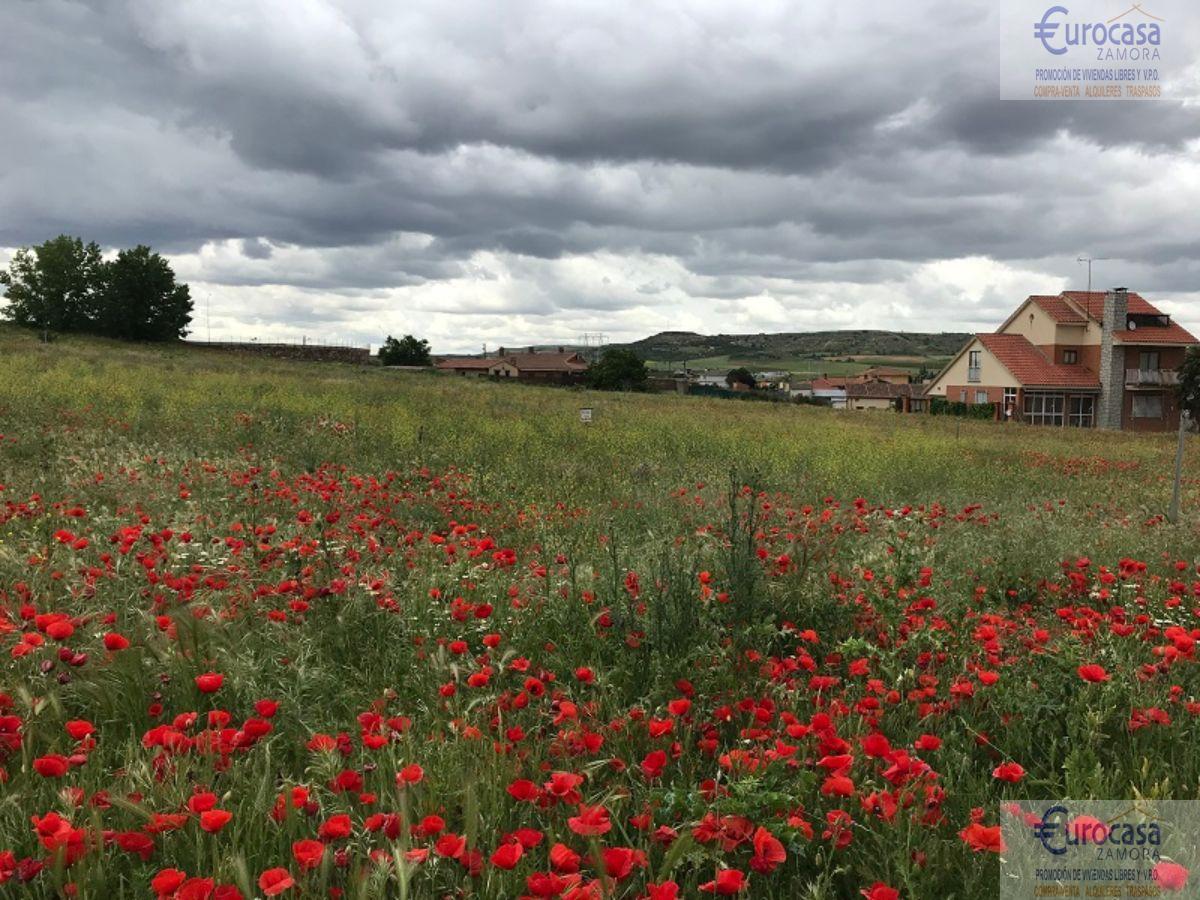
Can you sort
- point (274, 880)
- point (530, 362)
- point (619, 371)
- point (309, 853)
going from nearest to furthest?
point (274, 880) < point (309, 853) < point (619, 371) < point (530, 362)

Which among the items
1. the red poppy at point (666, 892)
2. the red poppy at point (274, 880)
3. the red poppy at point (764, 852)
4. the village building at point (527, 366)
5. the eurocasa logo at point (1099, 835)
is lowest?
the eurocasa logo at point (1099, 835)

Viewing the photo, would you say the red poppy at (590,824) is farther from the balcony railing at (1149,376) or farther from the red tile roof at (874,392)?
the red tile roof at (874,392)

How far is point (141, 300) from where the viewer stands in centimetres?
6544

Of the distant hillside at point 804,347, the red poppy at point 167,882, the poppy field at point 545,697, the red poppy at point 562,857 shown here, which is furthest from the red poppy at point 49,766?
the distant hillside at point 804,347

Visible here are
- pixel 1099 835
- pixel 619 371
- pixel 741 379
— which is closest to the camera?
pixel 1099 835

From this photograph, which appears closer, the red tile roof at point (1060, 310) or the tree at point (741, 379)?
the red tile roof at point (1060, 310)

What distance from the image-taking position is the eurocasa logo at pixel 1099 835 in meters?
2.18

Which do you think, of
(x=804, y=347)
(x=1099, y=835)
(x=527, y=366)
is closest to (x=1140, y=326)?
(x=1099, y=835)

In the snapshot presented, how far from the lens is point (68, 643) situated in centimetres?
321

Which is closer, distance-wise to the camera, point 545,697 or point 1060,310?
point 545,697

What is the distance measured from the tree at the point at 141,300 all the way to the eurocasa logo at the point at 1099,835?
7221 cm

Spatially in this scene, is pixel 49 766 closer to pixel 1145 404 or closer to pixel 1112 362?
pixel 1112 362

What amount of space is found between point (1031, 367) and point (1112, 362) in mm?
4329

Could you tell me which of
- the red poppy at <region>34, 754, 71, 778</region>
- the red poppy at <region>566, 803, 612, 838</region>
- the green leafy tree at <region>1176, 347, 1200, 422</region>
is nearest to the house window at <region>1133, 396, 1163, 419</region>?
the green leafy tree at <region>1176, 347, 1200, 422</region>
